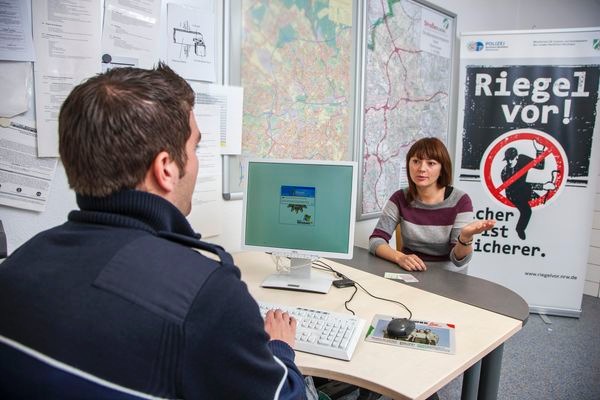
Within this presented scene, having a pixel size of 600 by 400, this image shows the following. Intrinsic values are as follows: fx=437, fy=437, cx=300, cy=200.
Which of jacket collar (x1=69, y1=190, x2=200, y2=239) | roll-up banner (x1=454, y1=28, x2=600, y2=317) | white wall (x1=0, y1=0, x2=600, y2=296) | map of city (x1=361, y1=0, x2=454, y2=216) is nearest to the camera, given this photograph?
jacket collar (x1=69, y1=190, x2=200, y2=239)

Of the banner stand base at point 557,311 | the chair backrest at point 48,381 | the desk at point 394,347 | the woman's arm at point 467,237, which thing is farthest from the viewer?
the banner stand base at point 557,311

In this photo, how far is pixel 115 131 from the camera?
2.42ft

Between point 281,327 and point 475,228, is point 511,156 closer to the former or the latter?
point 475,228

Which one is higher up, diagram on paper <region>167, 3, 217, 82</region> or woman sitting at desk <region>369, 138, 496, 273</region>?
diagram on paper <region>167, 3, 217, 82</region>

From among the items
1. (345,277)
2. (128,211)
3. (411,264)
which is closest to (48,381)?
(128,211)

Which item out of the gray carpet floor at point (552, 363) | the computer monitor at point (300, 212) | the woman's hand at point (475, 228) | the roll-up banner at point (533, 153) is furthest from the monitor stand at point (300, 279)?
the roll-up banner at point (533, 153)

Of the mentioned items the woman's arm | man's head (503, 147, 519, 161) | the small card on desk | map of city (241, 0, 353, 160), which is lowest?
the small card on desk

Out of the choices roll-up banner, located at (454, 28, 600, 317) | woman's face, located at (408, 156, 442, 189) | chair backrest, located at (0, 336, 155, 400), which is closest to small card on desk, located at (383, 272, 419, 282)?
woman's face, located at (408, 156, 442, 189)

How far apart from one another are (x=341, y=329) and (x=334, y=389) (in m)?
1.07

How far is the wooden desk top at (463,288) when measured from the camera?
59.2 inches

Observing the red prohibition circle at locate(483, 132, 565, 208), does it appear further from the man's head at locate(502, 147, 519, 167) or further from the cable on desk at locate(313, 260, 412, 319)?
the cable on desk at locate(313, 260, 412, 319)

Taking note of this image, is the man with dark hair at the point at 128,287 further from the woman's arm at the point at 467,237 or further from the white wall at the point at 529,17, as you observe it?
Result: the white wall at the point at 529,17

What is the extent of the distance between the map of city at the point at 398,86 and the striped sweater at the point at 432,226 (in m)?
0.59

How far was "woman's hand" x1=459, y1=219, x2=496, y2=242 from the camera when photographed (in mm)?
1817
